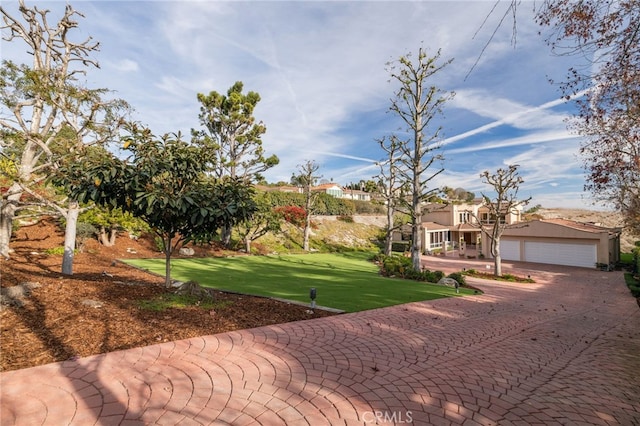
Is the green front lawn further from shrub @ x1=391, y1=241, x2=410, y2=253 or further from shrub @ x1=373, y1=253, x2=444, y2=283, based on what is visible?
shrub @ x1=391, y1=241, x2=410, y2=253

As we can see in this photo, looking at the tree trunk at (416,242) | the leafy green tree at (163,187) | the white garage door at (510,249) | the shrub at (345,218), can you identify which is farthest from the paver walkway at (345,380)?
the shrub at (345,218)

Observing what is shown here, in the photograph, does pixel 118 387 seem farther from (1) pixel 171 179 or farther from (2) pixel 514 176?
(2) pixel 514 176

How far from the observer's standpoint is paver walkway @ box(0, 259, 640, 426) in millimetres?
3322

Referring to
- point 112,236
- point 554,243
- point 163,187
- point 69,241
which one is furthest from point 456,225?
point 69,241

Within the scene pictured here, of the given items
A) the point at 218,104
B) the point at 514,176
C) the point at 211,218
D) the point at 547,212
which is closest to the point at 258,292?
the point at 211,218

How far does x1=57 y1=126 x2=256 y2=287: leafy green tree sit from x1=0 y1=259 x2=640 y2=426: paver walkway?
10.2 feet

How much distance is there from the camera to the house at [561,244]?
2438 centimetres

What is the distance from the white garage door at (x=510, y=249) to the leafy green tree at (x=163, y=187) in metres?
29.9

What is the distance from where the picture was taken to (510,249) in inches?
1155

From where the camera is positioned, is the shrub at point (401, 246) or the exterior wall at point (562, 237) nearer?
the exterior wall at point (562, 237)

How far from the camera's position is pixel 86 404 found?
3271mm

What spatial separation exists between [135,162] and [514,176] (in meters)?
22.5

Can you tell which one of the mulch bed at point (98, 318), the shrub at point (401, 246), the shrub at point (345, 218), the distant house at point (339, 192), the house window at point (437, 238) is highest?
the distant house at point (339, 192)

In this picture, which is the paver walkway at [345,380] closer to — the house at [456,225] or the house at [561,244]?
the house at [561,244]
